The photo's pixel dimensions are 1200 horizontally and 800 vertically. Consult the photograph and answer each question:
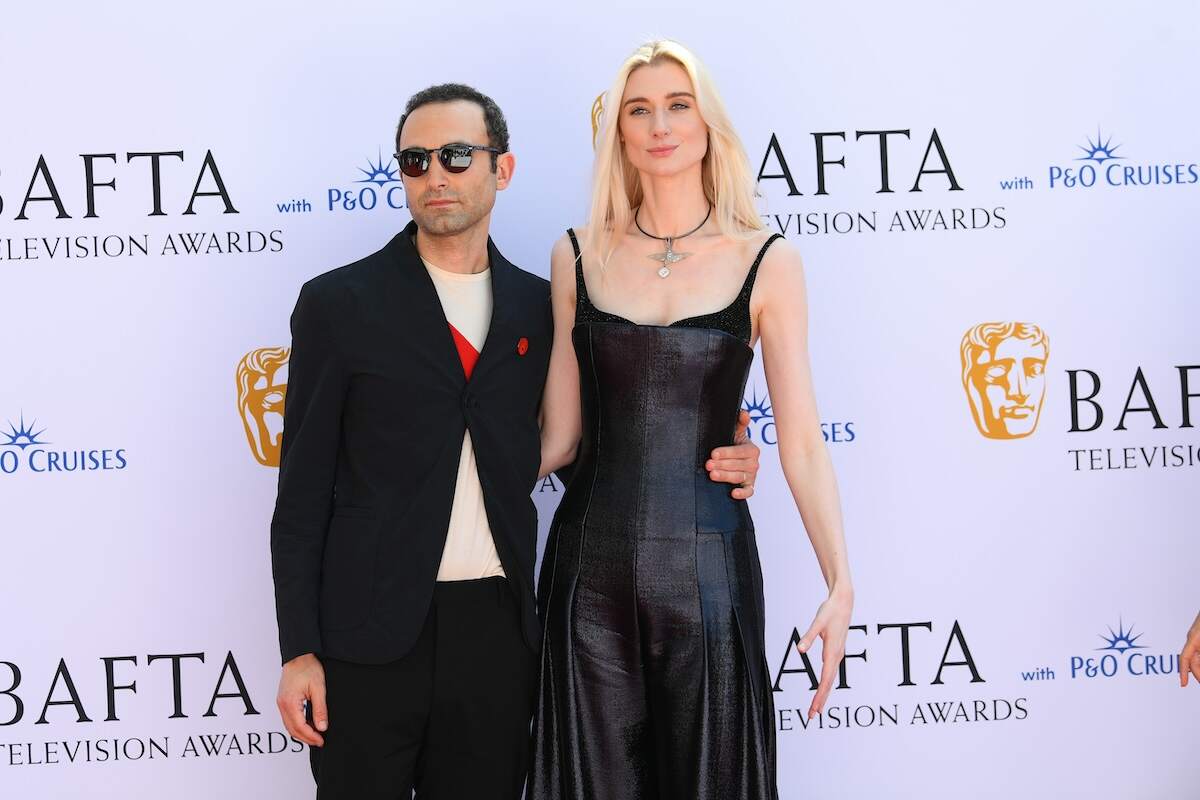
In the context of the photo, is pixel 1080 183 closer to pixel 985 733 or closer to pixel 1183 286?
pixel 1183 286

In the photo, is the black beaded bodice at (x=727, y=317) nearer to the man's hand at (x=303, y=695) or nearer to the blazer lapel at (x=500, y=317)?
the blazer lapel at (x=500, y=317)

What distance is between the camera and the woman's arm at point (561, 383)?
237 centimetres

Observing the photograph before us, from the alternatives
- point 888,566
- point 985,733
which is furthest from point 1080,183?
point 985,733

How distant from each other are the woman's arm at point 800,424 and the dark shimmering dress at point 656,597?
59 mm

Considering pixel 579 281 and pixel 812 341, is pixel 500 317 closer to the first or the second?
pixel 579 281

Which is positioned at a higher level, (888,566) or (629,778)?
(888,566)

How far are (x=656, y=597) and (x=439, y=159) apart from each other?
3.07 feet

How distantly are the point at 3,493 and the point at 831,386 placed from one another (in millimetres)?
2161

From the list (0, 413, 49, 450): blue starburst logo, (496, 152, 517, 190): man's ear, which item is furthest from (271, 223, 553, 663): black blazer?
(0, 413, 49, 450): blue starburst logo

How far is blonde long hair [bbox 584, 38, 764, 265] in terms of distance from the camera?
7.55ft

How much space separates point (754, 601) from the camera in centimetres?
219

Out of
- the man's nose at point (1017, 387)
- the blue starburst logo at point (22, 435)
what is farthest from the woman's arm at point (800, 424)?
the blue starburst logo at point (22, 435)

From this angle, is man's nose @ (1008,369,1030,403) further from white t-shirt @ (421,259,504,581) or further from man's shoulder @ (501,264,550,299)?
white t-shirt @ (421,259,504,581)

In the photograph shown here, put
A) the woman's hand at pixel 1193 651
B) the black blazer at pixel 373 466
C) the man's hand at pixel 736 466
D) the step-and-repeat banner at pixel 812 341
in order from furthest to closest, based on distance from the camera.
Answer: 1. the step-and-repeat banner at pixel 812 341
2. the woman's hand at pixel 1193 651
3. the man's hand at pixel 736 466
4. the black blazer at pixel 373 466
